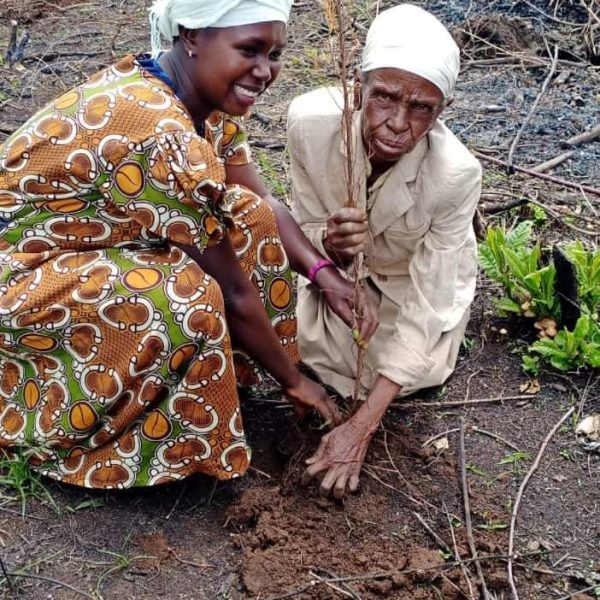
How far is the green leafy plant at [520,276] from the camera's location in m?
3.20

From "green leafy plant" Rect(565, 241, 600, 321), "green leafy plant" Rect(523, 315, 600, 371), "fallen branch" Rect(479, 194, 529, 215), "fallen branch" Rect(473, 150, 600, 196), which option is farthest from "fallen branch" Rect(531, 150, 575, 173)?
"green leafy plant" Rect(523, 315, 600, 371)

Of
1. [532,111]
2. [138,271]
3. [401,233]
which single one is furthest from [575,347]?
[532,111]

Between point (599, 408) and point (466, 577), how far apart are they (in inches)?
37.1

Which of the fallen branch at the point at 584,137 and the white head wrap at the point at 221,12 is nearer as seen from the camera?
the white head wrap at the point at 221,12

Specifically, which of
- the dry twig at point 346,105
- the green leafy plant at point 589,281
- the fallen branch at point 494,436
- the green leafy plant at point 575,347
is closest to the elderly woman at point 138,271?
the dry twig at point 346,105

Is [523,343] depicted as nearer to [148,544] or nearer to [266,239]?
[266,239]

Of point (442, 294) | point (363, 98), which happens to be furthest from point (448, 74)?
point (442, 294)

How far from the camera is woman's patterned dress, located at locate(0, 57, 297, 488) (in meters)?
2.18

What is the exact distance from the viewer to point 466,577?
235 cm

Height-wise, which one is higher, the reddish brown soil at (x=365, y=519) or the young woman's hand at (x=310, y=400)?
the young woman's hand at (x=310, y=400)

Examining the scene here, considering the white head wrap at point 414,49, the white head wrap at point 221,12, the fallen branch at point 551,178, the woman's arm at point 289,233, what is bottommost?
the fallen branch at point 551,178

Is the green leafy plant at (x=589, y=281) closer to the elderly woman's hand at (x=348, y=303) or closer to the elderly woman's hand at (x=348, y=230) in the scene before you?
the elderly woman's hand at (x=348, y=303)

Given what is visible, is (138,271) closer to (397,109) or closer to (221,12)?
(221,12)

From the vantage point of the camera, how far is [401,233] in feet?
9.42
